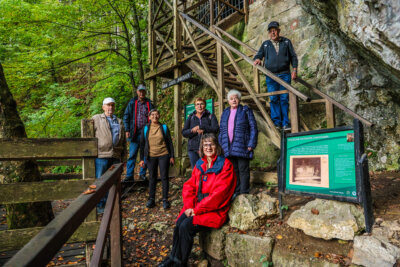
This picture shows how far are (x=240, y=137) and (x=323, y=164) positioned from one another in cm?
128

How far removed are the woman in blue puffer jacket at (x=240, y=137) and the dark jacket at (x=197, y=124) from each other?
2.05 feet

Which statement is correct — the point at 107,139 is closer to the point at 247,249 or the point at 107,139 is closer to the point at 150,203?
the point at 150,203

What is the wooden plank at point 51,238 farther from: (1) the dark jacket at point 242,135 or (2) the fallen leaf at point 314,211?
(1) the dark jacket at point 242,135

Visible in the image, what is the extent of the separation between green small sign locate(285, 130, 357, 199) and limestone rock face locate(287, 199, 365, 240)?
200mm

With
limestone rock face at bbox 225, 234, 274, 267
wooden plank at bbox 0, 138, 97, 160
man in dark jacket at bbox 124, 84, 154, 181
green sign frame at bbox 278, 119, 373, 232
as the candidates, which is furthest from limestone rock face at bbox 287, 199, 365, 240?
man in dark jacket at bbox 124, 84, 154, 181

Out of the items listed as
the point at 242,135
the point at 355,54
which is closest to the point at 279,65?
the point at 242,135

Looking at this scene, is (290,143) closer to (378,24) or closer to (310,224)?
(310,224)

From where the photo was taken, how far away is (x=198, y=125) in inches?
184

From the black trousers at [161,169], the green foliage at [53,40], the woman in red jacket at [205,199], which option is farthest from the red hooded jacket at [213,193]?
the green foliage at [53,40]

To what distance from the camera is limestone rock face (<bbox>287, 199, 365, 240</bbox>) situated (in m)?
2.47

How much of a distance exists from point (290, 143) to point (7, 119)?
3.90 m

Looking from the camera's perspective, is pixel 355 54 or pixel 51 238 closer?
pixel 51 238

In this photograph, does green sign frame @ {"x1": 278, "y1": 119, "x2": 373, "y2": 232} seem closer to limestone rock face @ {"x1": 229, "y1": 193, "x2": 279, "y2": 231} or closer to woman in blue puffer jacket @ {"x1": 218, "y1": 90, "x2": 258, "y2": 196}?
limestone rock face @ {"x1": 229, "y1": 193, "x2": 279, "y2": 231}

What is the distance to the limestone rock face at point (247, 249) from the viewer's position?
2.79 metres
